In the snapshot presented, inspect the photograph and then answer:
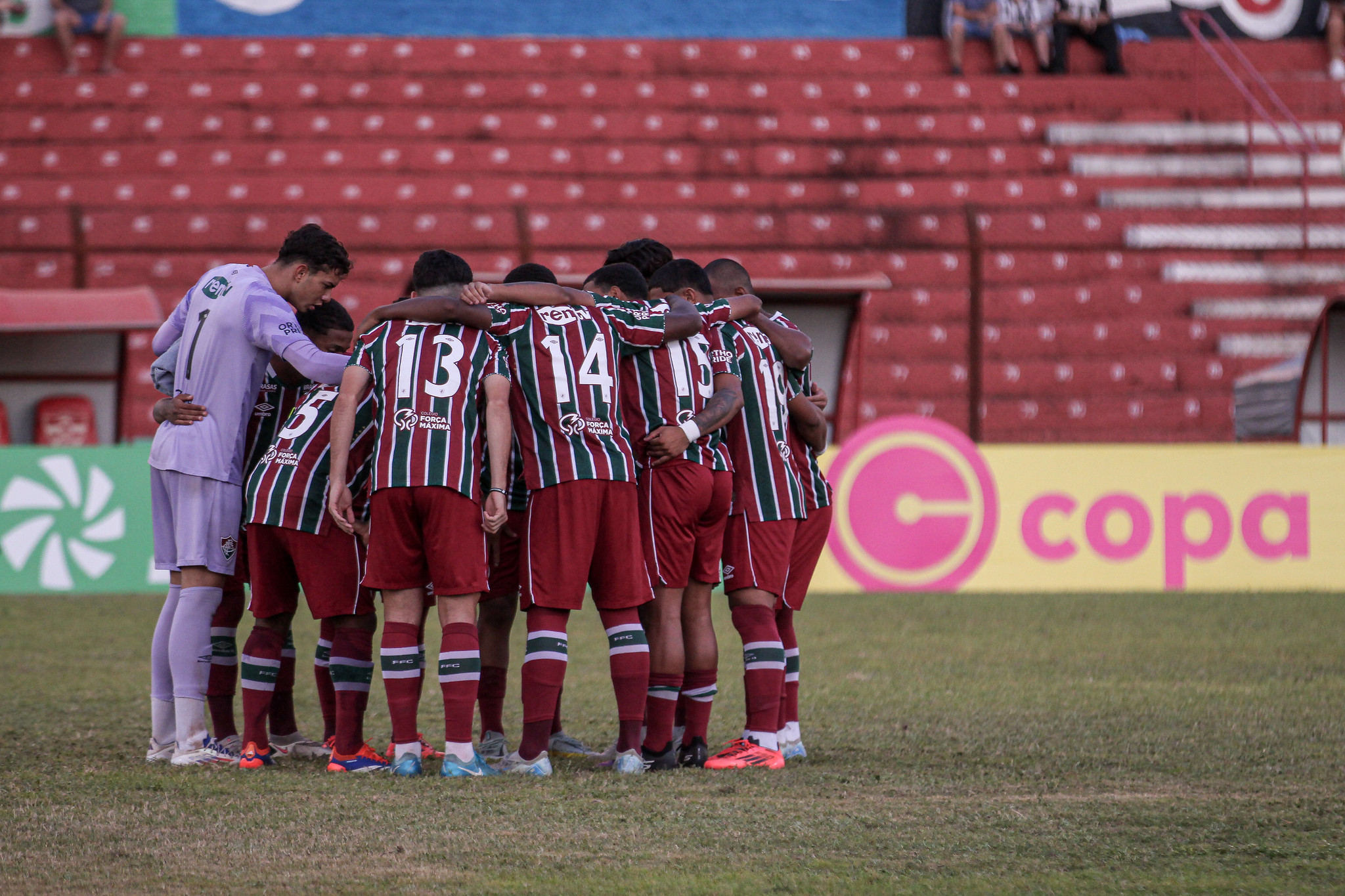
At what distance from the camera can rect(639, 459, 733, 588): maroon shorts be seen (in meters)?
4.88

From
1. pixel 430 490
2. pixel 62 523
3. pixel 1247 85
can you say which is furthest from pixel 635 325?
pixel 1247 85

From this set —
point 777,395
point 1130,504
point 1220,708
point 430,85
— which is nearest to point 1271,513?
point 1130,504

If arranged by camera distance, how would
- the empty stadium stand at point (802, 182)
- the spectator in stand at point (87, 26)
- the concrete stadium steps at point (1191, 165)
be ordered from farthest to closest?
the spectator in stand at point (87, 26)
the concrete stadium steps at point (1191, 165)
the empty stadium stand at point (802, 182)

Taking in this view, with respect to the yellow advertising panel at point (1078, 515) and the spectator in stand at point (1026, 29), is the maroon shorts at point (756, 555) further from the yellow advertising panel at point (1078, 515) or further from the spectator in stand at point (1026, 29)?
the spectator in stand at point (1026, 29)

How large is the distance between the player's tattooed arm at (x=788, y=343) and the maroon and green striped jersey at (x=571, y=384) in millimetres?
562

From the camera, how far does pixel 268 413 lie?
519 cm

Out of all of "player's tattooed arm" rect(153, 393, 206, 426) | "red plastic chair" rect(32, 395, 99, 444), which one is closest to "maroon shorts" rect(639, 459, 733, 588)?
"player's tattooed arm" rect(153, 393, 206, 426)

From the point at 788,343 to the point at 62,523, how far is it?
7.02 m

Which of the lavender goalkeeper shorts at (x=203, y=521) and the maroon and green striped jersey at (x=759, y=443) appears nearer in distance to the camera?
the lavender goalkeeper shorts at (x=203, y=521)

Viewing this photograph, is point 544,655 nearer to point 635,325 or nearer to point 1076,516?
point 635,325

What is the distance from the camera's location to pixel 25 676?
685 centimetres

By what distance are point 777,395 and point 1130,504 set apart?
6.44 m

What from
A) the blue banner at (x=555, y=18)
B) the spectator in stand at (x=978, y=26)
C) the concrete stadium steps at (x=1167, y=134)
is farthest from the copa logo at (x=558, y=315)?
the blue banner at (x=555, y=18)

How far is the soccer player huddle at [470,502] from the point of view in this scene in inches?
181
